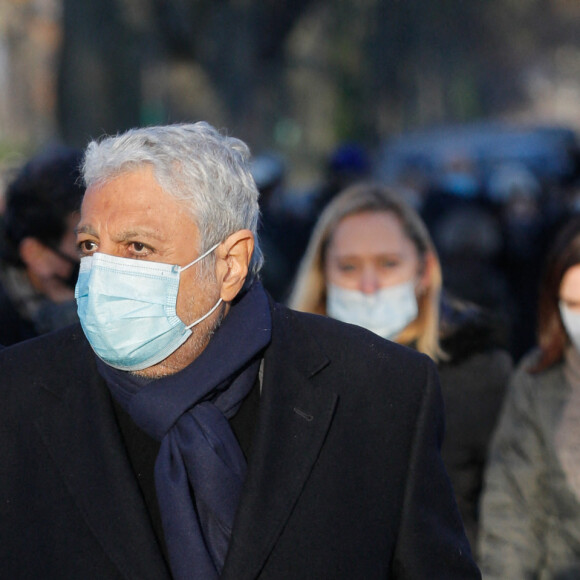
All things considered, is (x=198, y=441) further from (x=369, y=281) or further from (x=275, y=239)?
(x=275, y=239)

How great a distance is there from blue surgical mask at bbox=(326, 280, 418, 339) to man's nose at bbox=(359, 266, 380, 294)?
0.05 feet

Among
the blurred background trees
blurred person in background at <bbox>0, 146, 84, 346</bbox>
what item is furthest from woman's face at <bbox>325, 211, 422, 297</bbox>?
the blurred background trees

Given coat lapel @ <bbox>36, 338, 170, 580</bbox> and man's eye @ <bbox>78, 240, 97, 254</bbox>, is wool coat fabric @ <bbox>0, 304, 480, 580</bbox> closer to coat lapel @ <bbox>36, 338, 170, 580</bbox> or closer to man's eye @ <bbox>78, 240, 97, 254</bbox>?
coat lapel @ <bbox>36, 338, 170, 580</bbox>

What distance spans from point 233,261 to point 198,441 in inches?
18.4

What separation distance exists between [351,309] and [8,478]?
1.78 metres

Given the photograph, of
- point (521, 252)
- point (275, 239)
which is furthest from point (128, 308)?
point (521, 252)

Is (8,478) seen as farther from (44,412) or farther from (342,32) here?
(342,32)

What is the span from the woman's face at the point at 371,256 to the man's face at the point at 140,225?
1465 millimetres

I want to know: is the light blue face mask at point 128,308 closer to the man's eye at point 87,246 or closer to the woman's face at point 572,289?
the man's eye at point 87,246

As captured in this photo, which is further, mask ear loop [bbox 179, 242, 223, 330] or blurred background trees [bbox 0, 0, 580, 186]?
blurred background trees [bbox 0, 0, 580, 186]

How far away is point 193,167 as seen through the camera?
2664mm

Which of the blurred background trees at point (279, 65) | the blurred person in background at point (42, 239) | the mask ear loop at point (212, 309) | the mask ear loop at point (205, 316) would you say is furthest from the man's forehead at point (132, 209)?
the blurred background trees at point (279, 65)

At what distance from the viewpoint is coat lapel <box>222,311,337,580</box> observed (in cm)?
255

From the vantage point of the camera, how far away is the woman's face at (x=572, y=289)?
396 centimetres
